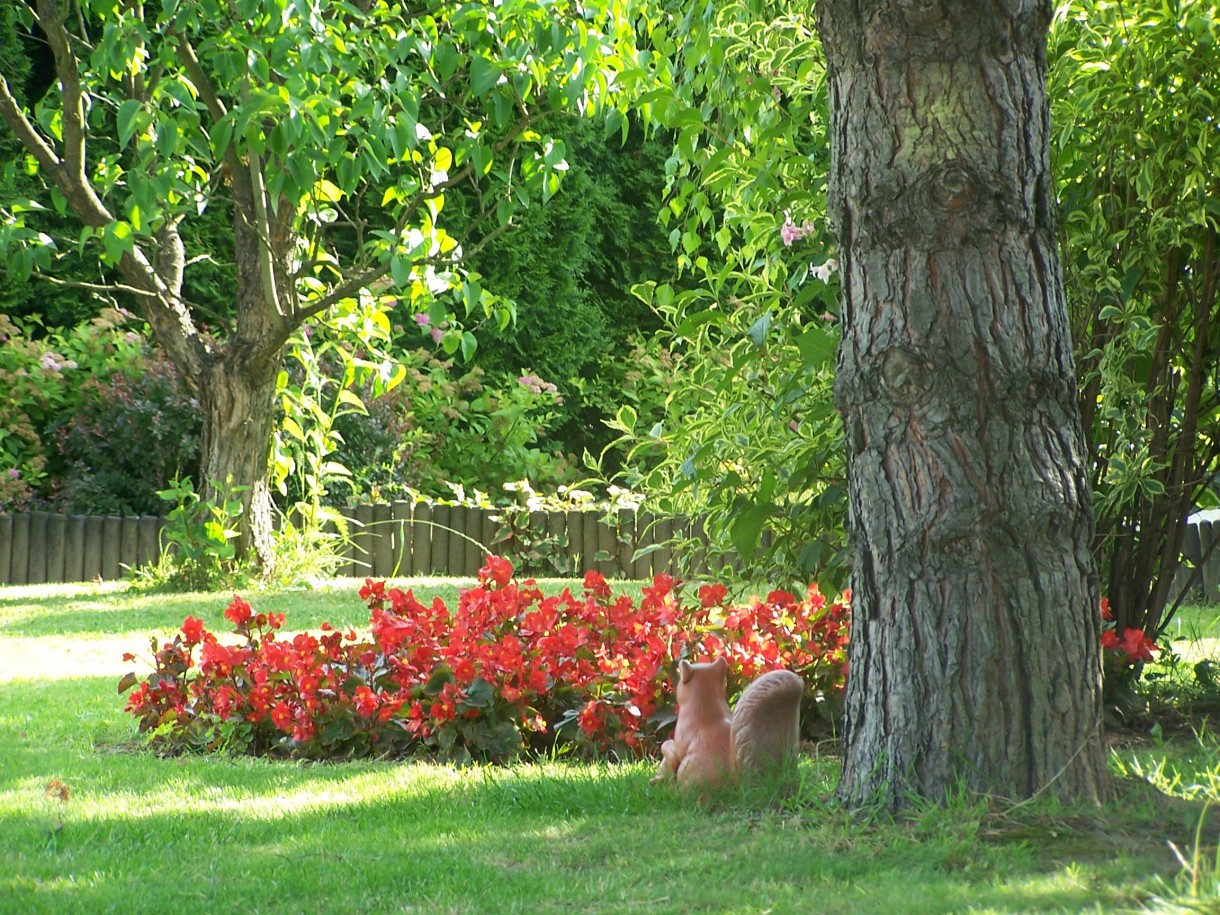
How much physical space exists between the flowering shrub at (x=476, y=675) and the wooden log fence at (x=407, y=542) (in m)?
4.44

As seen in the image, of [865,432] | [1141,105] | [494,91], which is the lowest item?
[865,432]

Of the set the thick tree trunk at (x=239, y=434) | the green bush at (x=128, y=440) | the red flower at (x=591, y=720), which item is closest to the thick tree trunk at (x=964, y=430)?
the red flower at (x=591, y=720)

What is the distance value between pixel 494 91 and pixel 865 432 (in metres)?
4.31

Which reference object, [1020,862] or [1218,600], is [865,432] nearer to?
[1020,862]

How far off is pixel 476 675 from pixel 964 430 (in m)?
1.74

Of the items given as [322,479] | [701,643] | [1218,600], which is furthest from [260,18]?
[1218,600]

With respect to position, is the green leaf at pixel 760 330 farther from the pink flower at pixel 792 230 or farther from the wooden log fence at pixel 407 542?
the wooden log fence at pixel 407 542

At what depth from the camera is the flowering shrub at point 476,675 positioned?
144 inches

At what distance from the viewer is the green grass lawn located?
86.0 inches

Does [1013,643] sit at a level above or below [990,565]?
below

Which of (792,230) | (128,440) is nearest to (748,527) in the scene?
(792,230)

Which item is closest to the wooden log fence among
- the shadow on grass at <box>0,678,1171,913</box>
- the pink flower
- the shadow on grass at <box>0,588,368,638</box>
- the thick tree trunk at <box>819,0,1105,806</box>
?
the shadow on grass at <box>0,588,368,638</box>

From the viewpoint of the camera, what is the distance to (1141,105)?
3645 mm

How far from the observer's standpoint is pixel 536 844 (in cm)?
262
